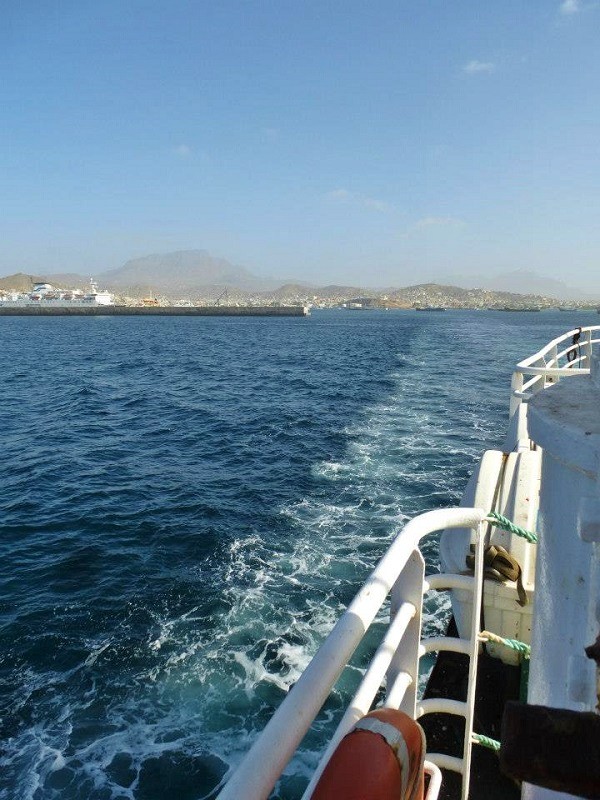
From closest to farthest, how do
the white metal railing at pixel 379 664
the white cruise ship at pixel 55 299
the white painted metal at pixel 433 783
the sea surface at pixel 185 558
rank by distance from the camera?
the white metal railing at pixel 379 664
the white painted metal at pixel 433 783
the sea surface at pixel 185 558
the white cruise ship at pixel 55 299

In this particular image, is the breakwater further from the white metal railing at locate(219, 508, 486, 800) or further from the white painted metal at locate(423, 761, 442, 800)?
the white painted metal at locate(423, 761, 442, 800)

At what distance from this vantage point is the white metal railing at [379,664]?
1316mm

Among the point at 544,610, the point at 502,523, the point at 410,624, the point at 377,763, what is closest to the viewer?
the point at 377,763

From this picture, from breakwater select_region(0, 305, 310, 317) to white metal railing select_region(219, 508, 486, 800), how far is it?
6303 inches

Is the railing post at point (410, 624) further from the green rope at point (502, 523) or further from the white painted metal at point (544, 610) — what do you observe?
the green rope at point (502, 523)

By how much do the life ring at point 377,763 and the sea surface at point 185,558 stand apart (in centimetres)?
656

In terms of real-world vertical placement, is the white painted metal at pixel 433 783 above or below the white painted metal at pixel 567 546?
below

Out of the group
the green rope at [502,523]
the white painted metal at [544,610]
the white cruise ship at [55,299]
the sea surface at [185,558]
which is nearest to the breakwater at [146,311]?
the white cruise ship at [55,299]

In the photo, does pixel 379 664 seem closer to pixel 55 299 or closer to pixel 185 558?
pixel 185 558

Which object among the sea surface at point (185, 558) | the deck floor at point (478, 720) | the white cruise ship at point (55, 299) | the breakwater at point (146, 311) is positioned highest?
the white cruise ship at point (55, 299)

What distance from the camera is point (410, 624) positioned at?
248cm

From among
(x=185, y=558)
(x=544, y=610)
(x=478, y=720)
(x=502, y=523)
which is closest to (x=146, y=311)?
(x=185, y=558)

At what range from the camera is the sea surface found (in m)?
7.60

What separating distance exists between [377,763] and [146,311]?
165262 millimetres
